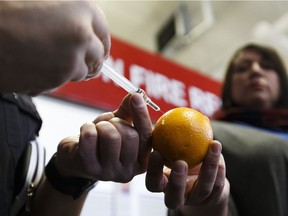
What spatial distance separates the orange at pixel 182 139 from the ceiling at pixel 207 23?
229 cm

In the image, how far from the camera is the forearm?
645 mm

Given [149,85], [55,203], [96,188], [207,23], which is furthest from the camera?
[207,23]

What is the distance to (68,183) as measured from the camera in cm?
62

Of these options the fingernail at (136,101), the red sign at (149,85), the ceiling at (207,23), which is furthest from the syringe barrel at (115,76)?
the ceiling at (207,23)

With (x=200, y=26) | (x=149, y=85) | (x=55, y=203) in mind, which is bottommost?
(x=149, y=85)

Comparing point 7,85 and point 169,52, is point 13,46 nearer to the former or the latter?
point 7,85

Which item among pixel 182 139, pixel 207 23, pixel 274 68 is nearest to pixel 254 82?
pixel 274 68

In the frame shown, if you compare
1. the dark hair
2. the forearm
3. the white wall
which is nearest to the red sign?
the white wall

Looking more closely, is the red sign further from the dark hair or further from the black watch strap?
the black watch strap

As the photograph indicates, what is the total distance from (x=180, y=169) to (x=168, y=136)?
61mm

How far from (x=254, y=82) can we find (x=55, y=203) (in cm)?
91

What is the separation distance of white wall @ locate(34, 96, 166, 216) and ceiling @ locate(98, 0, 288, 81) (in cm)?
140

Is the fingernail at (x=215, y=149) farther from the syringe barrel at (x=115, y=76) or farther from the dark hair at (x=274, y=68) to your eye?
the dark hair at (x=274, y=68)

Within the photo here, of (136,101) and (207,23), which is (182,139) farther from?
(207,23)
